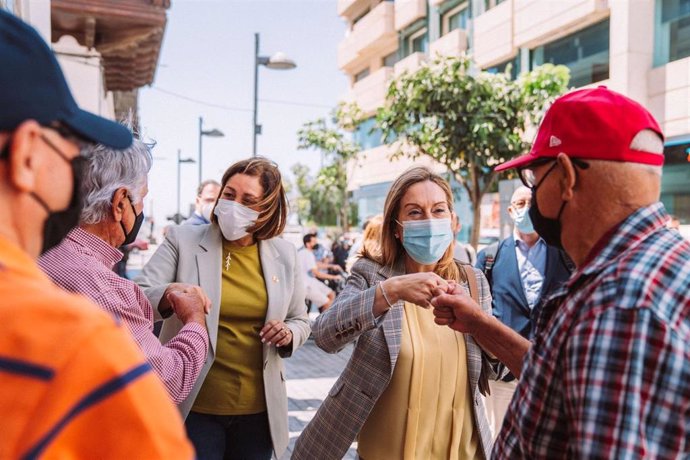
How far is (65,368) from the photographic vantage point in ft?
2.55

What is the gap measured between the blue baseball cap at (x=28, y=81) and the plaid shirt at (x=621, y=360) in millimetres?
1036

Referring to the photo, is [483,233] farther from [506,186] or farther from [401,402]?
[401,402]

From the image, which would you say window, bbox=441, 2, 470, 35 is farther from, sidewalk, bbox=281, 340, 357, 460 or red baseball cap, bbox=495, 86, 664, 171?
red baseball cap, bbox=495, 86, 664, 171

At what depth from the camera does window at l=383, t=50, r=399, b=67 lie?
30.5 m

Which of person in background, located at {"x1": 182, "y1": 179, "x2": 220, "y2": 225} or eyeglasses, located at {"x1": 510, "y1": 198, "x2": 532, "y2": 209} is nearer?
eyeglasses, located at {"x1": 510, "y1": 198, "x2": 532, "y2": 209}

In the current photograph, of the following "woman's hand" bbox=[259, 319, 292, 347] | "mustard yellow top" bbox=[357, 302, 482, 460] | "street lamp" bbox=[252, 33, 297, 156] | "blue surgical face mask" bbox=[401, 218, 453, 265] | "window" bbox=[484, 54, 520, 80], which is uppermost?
"window" bbox=[484, 54, 520, 80]

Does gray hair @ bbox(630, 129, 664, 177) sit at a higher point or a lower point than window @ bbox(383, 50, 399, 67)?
lower

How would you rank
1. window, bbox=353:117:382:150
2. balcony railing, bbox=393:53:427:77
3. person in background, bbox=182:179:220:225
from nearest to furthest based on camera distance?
person in background, bbox=182:179:220:225
balcony railing, bbox=393:53:427:77
window, bbox=353:117:382:150

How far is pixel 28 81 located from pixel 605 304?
110 centimetres

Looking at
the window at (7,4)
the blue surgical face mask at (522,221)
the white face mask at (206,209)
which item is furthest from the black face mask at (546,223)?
→ the white face mask at (206,209)

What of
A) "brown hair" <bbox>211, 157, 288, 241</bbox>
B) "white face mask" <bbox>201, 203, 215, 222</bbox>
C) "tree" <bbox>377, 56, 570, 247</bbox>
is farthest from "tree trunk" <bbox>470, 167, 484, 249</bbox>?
"brown hair" <bbox>211, 157, 288, 241</bbox>

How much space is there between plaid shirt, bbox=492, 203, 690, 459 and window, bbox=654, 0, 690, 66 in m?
16.3

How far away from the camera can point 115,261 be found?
7.27ft

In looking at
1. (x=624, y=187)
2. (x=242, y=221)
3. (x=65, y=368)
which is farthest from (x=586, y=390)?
(x=242, y=221)
